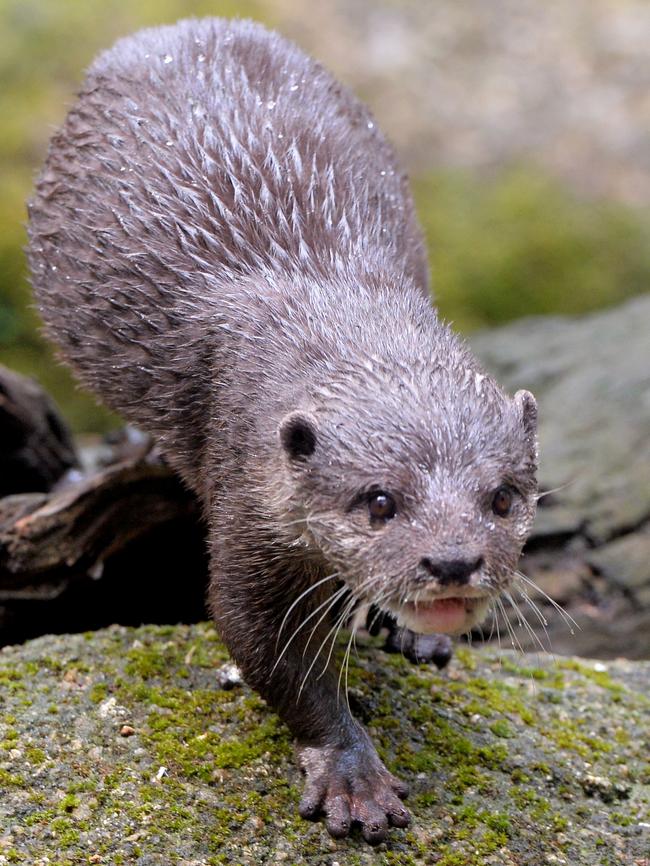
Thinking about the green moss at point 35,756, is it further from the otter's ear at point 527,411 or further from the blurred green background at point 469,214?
the blurred green background at point 469,214

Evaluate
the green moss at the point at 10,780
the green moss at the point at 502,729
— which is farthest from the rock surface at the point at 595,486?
the green moss at the point at 10,780

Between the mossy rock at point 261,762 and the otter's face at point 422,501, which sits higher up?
the otter's face at point 422,501

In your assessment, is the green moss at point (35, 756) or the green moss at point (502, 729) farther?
the green moss at point (502, 729)

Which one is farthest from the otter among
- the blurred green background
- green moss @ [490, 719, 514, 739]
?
the blurred green background

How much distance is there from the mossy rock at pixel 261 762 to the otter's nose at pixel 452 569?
1.01m

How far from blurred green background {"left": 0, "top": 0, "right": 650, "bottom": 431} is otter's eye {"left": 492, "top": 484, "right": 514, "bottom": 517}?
5998 mm

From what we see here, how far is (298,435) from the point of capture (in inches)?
129

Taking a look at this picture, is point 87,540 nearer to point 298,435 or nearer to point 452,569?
point 298,435

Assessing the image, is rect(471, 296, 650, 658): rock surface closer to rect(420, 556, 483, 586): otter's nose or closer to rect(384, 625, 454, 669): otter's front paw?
rect(384, 625, 454, 669): otter's front paw

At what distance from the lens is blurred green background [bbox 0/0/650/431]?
9141mm

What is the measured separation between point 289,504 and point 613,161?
8.05 metres

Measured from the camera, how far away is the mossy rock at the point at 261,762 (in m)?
3.29

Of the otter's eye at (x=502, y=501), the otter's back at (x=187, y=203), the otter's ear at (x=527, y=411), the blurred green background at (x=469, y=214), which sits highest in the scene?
the blurred green background at (x=469, y=214)

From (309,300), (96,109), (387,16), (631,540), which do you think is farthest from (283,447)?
(387,16)
